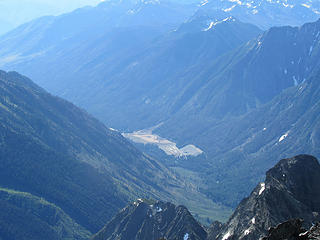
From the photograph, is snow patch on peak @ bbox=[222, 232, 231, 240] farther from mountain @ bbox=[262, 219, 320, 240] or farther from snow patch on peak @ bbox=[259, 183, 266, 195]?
mountain @ bbox=[262, 219, 320, 240]

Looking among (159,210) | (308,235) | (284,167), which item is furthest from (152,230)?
(308,235)

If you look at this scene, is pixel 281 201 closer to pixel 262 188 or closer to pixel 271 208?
pixel 271 208

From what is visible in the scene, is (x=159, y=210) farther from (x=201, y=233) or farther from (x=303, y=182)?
(x=303, y=182)

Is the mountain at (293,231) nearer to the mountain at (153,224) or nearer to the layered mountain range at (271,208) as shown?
the layered mountain range at (271,208)

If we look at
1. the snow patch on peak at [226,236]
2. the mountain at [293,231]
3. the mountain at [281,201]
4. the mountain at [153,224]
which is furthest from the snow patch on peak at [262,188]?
the mountain at [293,231]

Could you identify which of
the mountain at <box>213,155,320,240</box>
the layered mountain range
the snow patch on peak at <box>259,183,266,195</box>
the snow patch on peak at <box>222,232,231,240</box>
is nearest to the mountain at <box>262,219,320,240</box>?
the layered mountain range

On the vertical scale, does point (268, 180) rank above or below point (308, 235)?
above
